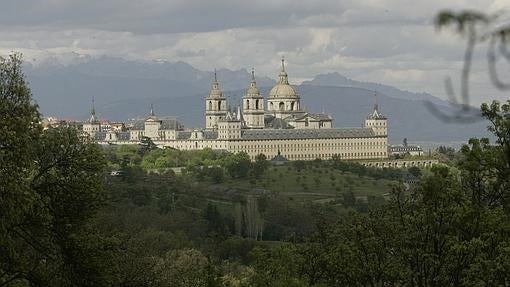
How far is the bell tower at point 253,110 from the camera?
174 meters

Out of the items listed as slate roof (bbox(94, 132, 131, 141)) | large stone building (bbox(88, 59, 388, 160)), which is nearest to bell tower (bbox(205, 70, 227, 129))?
large stone building (bbox(88, 59, 388, 160))

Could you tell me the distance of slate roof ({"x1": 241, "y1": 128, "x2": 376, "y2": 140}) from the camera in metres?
164

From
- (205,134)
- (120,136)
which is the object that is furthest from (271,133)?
(120,136)

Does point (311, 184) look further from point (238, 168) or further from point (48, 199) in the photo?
point (48, 199)

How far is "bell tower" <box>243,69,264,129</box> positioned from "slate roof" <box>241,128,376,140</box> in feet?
25.0

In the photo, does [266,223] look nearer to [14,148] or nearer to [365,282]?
[365,282]

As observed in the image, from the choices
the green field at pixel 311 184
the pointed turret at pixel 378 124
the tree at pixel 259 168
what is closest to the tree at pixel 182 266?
the green field at pixel 311 184

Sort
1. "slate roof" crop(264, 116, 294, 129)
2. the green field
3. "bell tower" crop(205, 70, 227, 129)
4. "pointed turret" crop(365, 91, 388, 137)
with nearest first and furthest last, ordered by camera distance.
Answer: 1. the green field
2. "slate roof" crop(264, 116, 294, 129)
3. "pointed turret" crop(365, 91, 388, 137)
4. "bell tower" crop(205, 70, 227, 129)

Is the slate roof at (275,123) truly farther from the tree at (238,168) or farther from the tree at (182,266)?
the tree at (182,266)

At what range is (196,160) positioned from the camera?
142 meters

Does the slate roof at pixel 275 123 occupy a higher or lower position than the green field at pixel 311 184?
higher

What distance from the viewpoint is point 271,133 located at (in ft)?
539

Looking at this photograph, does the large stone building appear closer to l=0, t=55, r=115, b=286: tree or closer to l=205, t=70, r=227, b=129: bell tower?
l=205, t=70, r=227, b=129: bell tower

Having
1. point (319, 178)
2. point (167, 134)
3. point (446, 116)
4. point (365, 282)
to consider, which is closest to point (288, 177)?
point (319, 178)
